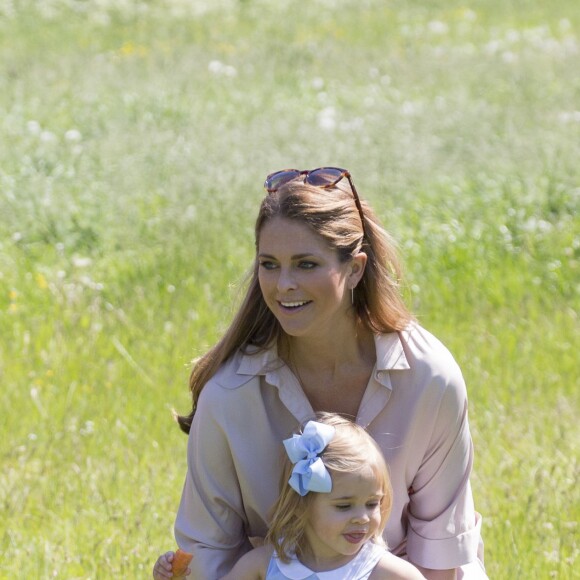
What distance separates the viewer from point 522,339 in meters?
6.74

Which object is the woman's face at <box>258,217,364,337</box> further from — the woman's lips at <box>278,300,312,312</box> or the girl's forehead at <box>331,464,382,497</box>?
the girl's forehead at <box>331,464,382,497</box>

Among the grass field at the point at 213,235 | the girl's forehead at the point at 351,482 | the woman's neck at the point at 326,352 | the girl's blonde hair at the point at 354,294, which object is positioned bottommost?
the grass field at the point at 213,235

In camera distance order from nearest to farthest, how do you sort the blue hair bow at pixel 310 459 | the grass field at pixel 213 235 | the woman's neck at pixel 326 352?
the blue hair bow at pixel 310 459 < the woman's neck at pixel 326 352 < the grass field at pixel 213 235

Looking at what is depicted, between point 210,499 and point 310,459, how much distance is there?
0.45 m

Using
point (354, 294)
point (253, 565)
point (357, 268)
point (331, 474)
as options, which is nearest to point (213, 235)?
point (354, 294)

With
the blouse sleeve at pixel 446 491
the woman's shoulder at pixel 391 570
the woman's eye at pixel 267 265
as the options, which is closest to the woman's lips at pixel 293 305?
the woman's eye at pixel 267 265

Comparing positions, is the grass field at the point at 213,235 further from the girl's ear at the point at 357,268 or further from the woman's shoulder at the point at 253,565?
the woman's shoulder at the point at 253,565

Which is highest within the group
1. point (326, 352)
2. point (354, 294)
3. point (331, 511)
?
point (354, 294)

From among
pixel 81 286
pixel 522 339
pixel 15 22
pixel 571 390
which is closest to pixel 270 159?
pixel 81 286

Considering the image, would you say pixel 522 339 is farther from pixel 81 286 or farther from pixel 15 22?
pixel 15 22

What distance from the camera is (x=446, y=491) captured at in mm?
3738

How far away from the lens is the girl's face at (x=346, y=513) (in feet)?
11.2

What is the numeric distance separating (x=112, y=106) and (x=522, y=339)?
4992 mm

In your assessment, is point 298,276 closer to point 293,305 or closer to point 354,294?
point 293,305
